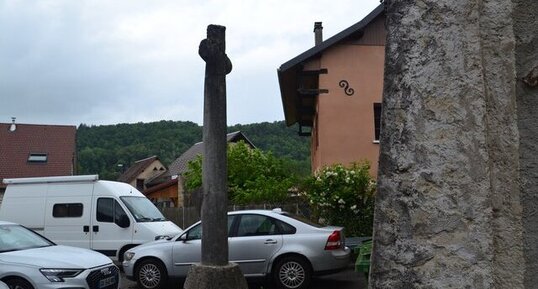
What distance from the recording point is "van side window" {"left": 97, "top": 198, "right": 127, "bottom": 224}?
15737 mm

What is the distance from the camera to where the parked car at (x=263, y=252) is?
11.1 metres

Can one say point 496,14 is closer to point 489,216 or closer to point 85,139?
point 489,216

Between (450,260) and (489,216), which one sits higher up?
(489,216)

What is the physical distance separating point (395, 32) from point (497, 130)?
20.8 inches

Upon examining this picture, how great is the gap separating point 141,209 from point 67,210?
1.94m

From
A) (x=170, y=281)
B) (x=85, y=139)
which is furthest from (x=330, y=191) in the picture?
(x=85, y=139)

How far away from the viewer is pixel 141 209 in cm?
1641

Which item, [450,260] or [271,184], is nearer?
[450,260]

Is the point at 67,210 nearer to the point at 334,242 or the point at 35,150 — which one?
the point at 334,242

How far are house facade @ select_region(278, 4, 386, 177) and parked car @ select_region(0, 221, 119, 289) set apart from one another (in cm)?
930

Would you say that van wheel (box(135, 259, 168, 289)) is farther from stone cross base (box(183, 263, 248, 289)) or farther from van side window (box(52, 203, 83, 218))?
van side window (box(52, 203, 83, 218))

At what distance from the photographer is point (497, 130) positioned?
227 centimetres

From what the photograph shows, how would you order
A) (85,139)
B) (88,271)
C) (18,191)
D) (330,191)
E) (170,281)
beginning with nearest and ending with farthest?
1. (88,271)
2. (170,281)
3. (330,191)
4. (18,191)
5. (85,139)

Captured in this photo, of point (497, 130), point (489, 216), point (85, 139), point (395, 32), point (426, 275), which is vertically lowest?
point (426, 275)
